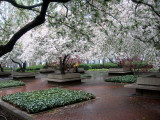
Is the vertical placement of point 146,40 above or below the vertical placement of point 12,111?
above

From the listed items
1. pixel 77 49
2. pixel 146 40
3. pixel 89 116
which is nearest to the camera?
pixel 89 116

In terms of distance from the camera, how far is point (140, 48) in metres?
11.4

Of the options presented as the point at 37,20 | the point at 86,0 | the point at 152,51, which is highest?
the point at 86,0

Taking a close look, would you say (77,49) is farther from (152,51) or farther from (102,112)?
(102,112)

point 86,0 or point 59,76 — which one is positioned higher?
point 86,0

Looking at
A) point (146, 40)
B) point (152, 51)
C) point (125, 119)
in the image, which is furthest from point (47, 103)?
point (152, 51)

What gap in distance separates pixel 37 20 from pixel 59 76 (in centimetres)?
964

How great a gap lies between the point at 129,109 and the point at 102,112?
113cm

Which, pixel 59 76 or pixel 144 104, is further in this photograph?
pixel 59 76

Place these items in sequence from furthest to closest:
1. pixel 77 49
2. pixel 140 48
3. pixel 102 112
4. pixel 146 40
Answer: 1. pixel 77 49
2. pixel 140 48
3. pixel 146 40
4. pixel 102 112

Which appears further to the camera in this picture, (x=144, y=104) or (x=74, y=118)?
(x=144, y=104)

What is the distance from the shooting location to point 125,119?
5484mm

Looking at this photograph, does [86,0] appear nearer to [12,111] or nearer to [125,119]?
[125,119]

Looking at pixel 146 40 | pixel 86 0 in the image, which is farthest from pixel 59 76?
pixel 86 0
